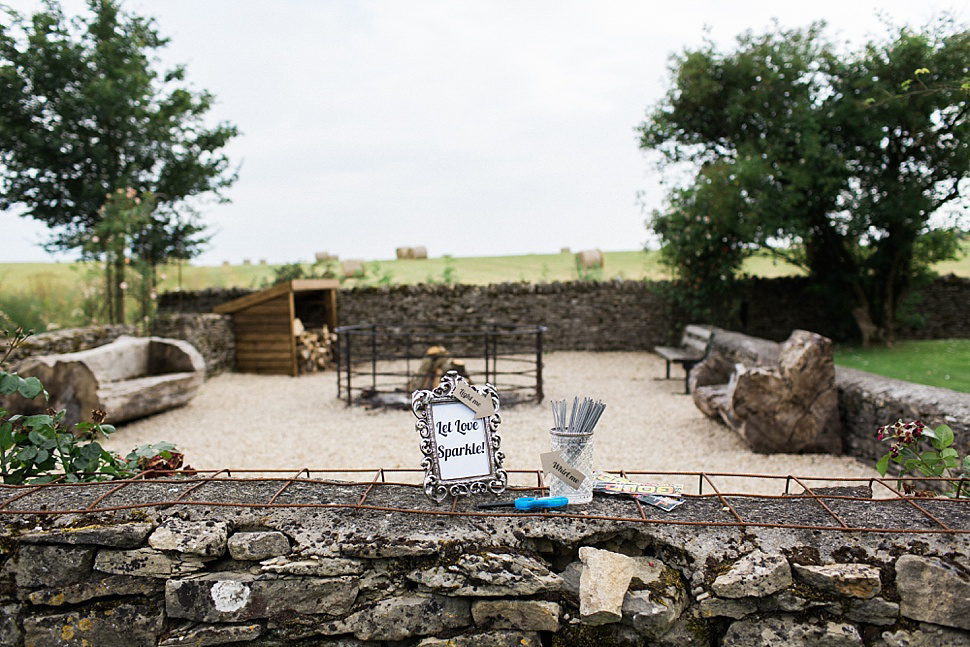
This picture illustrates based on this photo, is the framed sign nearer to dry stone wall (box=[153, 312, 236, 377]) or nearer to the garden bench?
the garden bench

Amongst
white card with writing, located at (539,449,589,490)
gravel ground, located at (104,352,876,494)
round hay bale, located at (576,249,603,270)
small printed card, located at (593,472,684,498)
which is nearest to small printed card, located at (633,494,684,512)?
small printed card, located at (593,472,684,498)

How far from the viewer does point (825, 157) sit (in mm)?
11086

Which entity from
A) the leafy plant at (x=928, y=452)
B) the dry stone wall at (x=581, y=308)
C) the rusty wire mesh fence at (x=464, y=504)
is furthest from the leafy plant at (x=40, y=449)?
the dry stone wall at (x=581, y=308)

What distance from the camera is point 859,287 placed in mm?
12594

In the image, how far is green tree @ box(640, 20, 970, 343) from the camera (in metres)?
10.8

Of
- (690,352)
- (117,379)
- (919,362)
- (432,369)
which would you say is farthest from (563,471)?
(690,352)

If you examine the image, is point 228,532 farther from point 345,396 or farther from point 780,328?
point 780,328

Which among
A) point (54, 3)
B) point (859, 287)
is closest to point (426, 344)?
point (859, 287)

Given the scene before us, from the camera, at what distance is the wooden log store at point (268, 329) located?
1187 centimetres

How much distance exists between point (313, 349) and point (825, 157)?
30.5 ft

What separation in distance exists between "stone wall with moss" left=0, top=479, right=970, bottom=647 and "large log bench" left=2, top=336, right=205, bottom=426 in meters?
4.64

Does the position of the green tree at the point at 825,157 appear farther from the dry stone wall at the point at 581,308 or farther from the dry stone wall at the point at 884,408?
the dry stone wall at the point at 884,408

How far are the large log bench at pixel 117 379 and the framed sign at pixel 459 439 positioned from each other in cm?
509

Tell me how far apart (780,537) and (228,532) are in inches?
68.6
